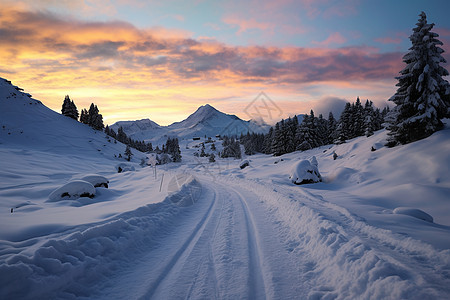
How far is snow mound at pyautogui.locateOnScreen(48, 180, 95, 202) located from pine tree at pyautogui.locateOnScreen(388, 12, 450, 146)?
1130 inches

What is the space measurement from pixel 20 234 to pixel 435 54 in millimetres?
32304

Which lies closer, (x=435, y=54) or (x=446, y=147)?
(x=446, y=147)

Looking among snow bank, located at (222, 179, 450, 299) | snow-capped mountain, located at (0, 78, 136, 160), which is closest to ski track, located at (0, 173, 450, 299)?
snow bank, located at (222, 179, 450, 299)

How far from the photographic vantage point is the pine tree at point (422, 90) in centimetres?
1831

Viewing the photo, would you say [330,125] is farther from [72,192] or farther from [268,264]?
[72,192]

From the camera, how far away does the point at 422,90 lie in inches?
759

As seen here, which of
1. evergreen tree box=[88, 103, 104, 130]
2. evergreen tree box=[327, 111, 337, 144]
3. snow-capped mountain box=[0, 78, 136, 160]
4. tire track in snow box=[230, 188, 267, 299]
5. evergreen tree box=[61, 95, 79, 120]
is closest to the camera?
tire track in snow box=[230, 188, 267, 299]

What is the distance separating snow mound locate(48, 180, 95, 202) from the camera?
1173 cm

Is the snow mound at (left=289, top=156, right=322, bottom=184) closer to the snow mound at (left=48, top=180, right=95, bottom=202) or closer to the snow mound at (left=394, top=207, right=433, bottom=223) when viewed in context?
the snow mound at (left=394, top=207, right=433, bottom=223)

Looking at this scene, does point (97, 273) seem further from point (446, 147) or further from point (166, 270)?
point (446, 147)

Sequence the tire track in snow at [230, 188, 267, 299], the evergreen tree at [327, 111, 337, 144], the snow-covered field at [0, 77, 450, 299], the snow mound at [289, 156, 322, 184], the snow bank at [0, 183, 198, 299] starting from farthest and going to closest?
the evergreen tree at [327, 111, 337, 144]
the snow mound at [289, 156, 322, 184]
the tire track in snow at [230, 188, 267, 299]
the snow-covered field at [0, 77, 450, 299]
the snow bank at [0, 183, 198, 299]

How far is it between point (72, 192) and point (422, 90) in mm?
32150

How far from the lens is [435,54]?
18.9m

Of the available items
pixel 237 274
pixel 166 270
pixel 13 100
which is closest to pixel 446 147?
pixel 237 274
